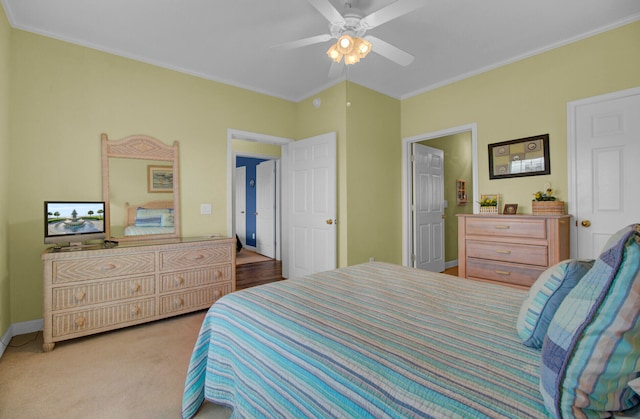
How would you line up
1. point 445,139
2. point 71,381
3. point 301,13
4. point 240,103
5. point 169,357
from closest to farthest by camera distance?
point 71,381
point 169,357
point 301,13
point 240,103
point 445,139

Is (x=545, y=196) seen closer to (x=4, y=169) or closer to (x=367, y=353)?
(x=367, y=353)

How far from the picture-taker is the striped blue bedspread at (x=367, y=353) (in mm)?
751

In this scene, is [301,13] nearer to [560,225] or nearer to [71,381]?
[560,225]

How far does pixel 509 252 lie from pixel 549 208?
0.56 meters

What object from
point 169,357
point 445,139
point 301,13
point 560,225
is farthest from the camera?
point 445,139

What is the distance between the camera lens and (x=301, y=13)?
2.34 m

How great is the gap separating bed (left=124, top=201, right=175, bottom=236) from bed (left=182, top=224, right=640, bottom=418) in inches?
80.3

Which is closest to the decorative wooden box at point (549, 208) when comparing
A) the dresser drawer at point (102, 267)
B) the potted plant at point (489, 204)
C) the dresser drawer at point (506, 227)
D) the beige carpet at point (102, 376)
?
the dresser drawer at point (506, 227)

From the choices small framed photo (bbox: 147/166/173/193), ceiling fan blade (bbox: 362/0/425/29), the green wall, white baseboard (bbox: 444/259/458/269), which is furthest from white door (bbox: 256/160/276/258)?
ceiling fan blade (bbox: 362/0/425/29)

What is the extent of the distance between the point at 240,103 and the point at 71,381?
3.22 meters

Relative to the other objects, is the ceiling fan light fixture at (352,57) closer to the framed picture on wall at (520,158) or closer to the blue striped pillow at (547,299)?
the blue striped pillow at (547,299)

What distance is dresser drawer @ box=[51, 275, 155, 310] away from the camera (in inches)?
91.0

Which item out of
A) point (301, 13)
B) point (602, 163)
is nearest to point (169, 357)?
point (301, 13)

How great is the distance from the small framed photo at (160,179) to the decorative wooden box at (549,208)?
12.6ft
